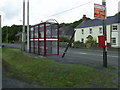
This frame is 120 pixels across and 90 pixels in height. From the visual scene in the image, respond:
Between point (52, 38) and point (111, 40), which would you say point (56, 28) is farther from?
point (111, 40)

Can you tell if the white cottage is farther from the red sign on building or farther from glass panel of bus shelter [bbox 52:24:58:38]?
the red sign on building

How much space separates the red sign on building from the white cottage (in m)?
30.0

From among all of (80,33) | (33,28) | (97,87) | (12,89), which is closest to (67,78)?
(97,87)

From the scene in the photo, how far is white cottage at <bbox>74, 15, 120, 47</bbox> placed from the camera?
37.4m

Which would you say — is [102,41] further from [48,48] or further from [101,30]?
[101,30]

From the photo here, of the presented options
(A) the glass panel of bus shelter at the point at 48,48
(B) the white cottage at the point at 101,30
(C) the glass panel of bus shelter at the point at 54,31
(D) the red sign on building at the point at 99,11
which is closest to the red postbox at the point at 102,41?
(D) the red sign on building at the point at 99,11

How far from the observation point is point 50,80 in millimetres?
6449

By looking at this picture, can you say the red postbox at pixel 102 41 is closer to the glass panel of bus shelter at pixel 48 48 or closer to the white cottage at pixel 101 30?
the glass panel of bus shelter at pixel 48 48

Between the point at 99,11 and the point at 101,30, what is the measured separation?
3361cm

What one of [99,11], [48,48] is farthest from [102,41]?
[48,48]

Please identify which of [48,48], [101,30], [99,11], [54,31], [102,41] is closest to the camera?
[99,11]

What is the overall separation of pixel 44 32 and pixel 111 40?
28.0 metres

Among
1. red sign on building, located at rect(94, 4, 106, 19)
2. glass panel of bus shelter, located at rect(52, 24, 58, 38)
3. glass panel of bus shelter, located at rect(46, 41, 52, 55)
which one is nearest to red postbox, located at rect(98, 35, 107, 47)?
red sign on building, located at rect(94, 4, 106, 19)

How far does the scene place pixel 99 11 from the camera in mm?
8531
